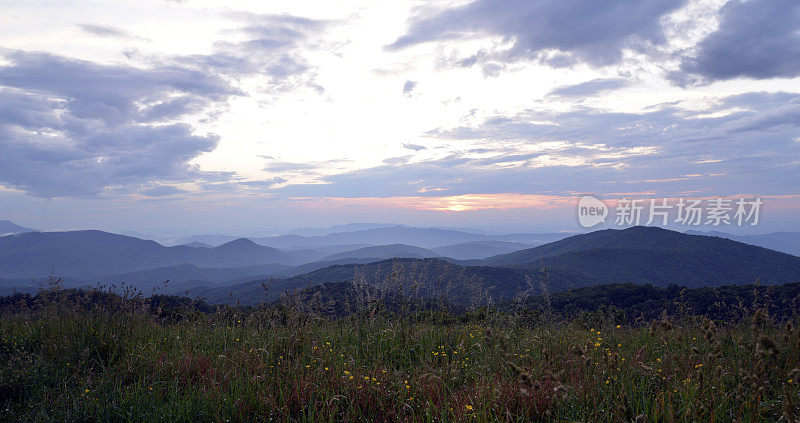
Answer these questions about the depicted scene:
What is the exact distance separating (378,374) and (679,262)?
124m

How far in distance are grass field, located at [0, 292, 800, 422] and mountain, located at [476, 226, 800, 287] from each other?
8326 centimetres

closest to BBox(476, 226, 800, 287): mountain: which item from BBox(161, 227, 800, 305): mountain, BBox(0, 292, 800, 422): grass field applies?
BBox(161, 227, 800, 305): mountain

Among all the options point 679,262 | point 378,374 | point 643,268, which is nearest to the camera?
point 378,374

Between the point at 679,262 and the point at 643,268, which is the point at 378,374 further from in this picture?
the point at 679,262

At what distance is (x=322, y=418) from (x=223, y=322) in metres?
4.76

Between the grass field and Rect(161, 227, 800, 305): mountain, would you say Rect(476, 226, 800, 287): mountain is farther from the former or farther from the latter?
the grass field

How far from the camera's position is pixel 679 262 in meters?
102

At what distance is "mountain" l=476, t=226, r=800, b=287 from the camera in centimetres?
8862

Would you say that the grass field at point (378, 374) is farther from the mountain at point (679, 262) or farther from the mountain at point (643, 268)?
the mountain at point (679, 262)

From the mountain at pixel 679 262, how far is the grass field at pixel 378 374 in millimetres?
83259

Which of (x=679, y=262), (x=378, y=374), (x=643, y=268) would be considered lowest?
(x=643, y=268)

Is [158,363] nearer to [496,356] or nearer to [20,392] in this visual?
[20,392]

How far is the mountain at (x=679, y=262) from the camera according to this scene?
291 ft

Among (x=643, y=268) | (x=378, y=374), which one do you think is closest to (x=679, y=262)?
(x=643, y=268)
